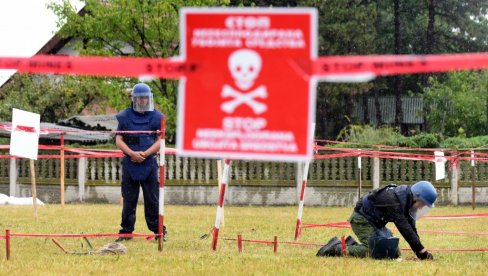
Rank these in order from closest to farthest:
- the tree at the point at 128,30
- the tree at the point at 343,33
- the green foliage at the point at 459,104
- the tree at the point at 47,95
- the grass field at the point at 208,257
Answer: the grass field at the point at 208,257 < the tree at the point at 128,30 < the tree at the point at 47,95 < the tree at the point at 343,33 < the green foliage at the point at 459,104

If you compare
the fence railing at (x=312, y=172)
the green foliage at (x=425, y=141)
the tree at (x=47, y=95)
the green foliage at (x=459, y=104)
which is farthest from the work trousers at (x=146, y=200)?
the green foliage at (x=459, y=104)

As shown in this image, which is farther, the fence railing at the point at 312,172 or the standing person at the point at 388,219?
the fence railing at the point at 312,172

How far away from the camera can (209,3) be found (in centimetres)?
3073

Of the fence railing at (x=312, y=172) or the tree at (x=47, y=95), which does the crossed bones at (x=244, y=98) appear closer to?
the fence railing at (x=312, y=172)

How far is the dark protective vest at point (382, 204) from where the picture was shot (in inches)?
400

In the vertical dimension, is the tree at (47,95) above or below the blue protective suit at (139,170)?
above

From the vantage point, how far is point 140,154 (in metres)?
11.6

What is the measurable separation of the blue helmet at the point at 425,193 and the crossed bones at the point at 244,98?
4.93 metres

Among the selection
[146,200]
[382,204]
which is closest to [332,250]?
[382,204]

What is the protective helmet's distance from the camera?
11492 mm

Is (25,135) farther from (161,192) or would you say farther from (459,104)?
(459,104)

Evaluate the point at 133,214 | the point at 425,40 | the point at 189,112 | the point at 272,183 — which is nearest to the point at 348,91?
the point at 425,40

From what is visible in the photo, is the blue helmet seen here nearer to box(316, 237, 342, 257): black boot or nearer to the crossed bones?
box(316, 237, 342, 257): black boot

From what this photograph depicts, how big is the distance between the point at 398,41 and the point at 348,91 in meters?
5.10
